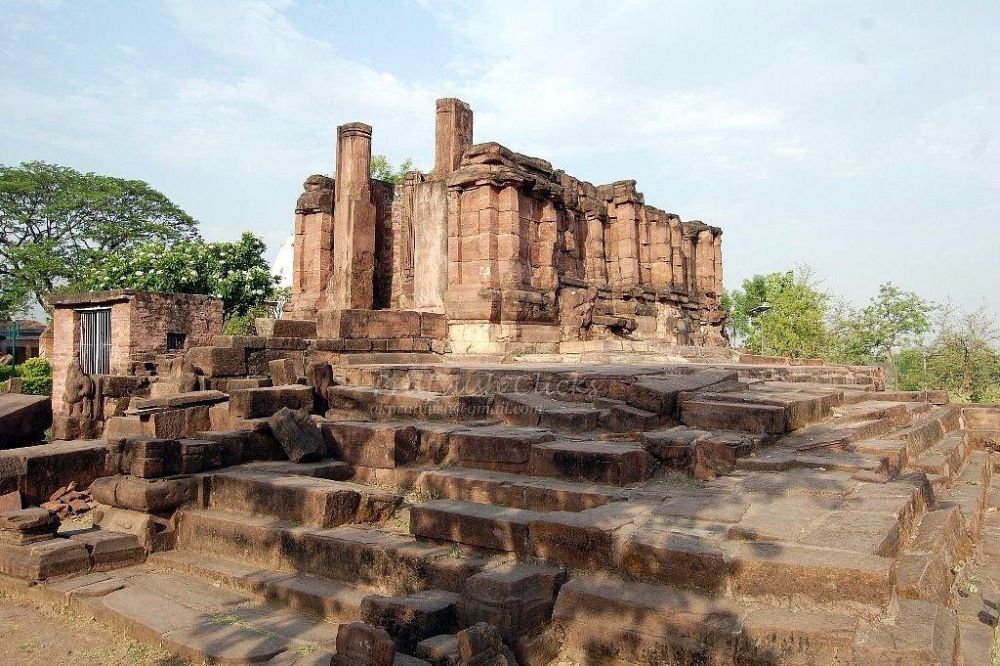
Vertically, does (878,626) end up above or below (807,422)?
below

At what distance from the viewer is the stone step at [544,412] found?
20.0ft

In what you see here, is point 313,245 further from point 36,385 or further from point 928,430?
point 36,385

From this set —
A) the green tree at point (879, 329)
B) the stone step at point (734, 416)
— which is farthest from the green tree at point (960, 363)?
the stone step at point (734, 416)

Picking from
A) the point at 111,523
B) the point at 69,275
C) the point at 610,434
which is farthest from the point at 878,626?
the point at 69,275

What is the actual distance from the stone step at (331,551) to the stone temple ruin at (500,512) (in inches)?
Answer: 0.8

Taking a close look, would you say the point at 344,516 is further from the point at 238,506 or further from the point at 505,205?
the point at 505,205

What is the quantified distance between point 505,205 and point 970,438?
7982mm

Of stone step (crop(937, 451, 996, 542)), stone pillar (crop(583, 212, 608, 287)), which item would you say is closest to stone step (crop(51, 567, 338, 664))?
stone step (crop(937, 451, 996, 542))

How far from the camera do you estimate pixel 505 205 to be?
12664 millimetres

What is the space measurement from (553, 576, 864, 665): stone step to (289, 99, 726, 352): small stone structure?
8.69 m

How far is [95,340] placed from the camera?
16.7 metres

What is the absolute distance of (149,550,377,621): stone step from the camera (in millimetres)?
4172

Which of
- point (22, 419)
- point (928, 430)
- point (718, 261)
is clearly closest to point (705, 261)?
point (718, 261)

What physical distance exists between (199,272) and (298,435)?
77.8 feet
